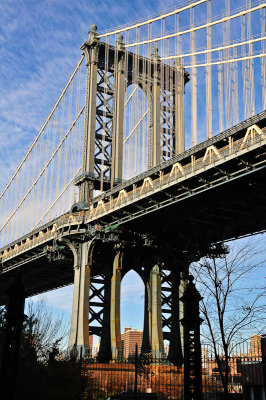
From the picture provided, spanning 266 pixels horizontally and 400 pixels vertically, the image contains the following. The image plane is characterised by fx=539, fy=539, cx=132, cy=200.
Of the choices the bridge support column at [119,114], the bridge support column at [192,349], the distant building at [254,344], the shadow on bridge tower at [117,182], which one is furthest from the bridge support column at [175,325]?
the bridge support column at [192,349]

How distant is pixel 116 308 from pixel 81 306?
313 cm

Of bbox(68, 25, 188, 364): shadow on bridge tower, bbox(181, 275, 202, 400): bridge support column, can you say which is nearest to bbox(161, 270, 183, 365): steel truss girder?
bbox(68, 25, 188, 364): shadow on bridge tower

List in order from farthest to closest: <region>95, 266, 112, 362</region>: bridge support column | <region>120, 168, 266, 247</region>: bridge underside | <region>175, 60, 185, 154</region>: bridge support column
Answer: <region>175, 60, 185, 154</region>: bridge support column, <region>95, 266, 112, 362</region>: bridge support column, <region>120, 168, 266, 247</region>: bridge underside

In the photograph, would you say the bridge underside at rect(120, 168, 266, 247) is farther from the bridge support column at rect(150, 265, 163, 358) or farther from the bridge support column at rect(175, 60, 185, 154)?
the bridge support column at rect(175, 60, 185, 154)

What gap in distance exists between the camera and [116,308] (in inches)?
1886

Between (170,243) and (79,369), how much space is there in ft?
81.4

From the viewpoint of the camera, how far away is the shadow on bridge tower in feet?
159

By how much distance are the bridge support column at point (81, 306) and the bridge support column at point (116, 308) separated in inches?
90.1

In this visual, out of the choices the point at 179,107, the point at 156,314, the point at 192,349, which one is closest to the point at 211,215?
the point at 156,314

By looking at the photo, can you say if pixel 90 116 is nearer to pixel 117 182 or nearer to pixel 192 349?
pixel 117 182

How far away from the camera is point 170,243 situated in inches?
1960

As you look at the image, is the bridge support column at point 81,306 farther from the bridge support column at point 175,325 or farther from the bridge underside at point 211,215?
the bridge support column at point 175,325

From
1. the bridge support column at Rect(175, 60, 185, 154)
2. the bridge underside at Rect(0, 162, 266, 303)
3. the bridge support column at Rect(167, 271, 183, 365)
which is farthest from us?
the bridge support column at Rect(175, 60, 185, 154)

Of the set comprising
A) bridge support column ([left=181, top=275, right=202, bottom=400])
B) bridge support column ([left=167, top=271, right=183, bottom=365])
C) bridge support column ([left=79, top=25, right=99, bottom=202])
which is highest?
bridge support column ([left=79, top=25, right=99, bottom=202])
